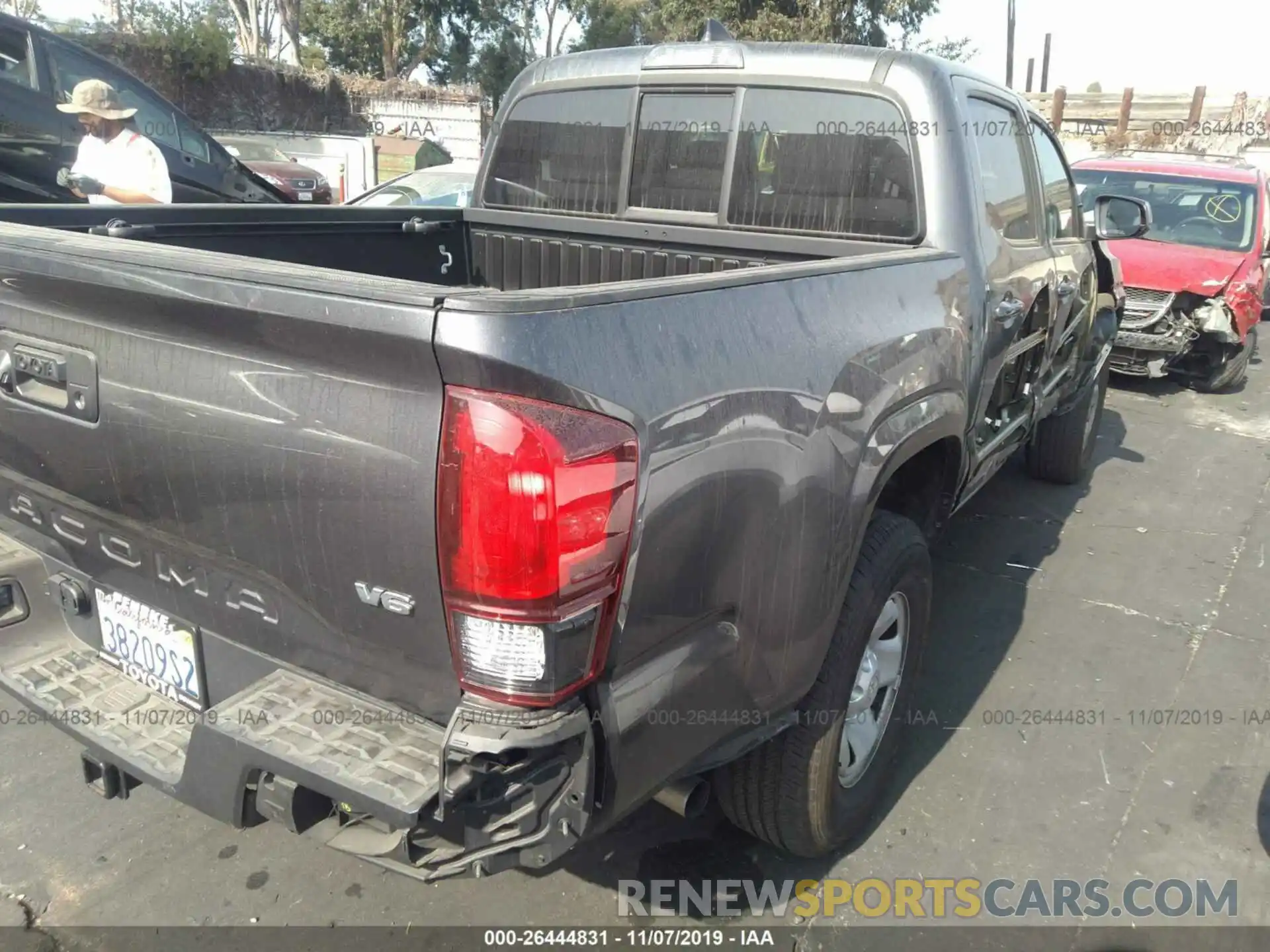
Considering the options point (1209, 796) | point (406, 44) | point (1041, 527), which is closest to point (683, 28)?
point (406, 44)

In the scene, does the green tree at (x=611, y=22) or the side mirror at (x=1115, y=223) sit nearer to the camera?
the side mirror at (x=1115, y=223)

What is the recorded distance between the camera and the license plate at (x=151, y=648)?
2.01 m

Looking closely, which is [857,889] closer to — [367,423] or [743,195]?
[367,423]

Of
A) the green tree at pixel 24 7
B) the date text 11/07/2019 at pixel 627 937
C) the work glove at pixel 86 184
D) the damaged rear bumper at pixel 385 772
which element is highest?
the green tree at pixel 24 7

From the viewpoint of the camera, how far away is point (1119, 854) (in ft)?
8.93

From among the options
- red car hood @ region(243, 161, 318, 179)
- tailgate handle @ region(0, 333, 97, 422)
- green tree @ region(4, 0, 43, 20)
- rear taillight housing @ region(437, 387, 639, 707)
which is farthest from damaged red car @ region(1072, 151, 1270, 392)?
green tree @ region(4, 0, 43, 20)

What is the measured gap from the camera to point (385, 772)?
163cm

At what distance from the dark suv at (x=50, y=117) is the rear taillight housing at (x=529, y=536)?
6.80 m

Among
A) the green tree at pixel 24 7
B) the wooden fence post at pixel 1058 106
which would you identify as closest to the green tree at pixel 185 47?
the green tree at pixel 24 7

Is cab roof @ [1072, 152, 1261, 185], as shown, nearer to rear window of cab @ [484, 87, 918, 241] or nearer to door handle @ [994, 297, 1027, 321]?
door handle @ [994, 297, 1027, 321]

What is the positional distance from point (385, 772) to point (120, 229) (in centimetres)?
198

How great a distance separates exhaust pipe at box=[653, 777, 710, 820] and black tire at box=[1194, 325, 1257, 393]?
7.14 m

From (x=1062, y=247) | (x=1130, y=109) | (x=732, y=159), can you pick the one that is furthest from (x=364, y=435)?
(x=1130, y=109)

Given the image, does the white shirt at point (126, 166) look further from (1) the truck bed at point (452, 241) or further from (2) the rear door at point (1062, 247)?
(2) the rear door at point (1062, 247)
